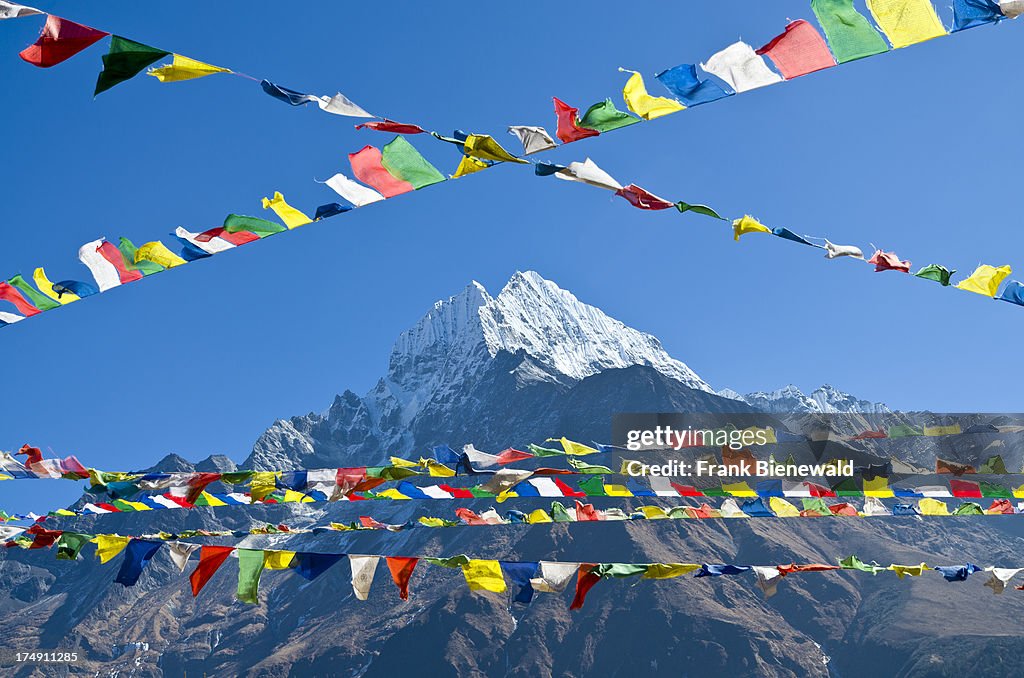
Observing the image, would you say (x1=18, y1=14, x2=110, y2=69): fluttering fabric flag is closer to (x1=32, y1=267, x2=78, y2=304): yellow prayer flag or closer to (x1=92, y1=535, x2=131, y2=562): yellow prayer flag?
(x1=32, y1=267, x2=78, y2=304): yellow prayer flag

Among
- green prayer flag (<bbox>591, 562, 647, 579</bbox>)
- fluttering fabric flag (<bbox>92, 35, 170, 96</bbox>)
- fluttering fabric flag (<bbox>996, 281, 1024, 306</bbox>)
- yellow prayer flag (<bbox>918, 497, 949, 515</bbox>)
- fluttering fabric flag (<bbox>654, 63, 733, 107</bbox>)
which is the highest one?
fluttering fabric flag (<bbox>92, 35, 170, 96</bbox>)

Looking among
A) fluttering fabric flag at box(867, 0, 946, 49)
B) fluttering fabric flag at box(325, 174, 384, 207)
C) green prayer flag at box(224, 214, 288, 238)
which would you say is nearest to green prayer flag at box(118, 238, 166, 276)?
green prayer flag at box(224, 214, 288, 238)

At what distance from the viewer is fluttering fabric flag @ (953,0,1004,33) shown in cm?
900

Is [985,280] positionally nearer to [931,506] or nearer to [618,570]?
[618,570]

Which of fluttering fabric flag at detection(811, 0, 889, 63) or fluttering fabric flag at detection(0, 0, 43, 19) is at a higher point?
fluttering fabric flag at detection(0, 0, 43, 19)

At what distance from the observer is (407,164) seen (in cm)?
1075

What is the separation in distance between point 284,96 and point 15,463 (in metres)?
10.3

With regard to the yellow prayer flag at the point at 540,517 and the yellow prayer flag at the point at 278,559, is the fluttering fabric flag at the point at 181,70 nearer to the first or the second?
the yellow prayer flag at the point at 278,559

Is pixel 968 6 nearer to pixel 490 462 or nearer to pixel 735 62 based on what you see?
pixel 735 62

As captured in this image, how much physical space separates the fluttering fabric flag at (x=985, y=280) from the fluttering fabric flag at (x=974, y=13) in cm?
430

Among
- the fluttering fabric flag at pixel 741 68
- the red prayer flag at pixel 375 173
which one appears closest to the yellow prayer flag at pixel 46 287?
the red prayer flag at pixel 375 173

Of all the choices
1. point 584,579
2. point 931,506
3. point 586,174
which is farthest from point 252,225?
point 931,506

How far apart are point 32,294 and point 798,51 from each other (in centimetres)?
1018

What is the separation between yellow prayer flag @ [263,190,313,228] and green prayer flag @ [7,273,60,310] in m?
3.98
